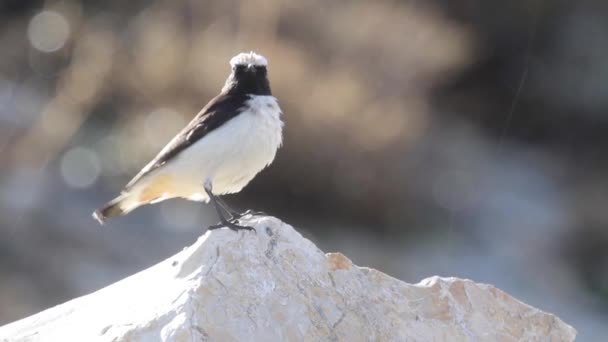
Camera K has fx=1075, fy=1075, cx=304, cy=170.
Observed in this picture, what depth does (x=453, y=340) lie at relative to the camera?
5156 mm

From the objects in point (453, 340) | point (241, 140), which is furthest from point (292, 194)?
point (453, 340)

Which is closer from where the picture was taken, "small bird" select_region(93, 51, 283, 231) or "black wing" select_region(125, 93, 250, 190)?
"small bird" select_region(93, 51, 283, 231)

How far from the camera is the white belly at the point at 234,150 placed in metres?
6.02

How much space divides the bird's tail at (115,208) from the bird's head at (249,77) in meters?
0.92

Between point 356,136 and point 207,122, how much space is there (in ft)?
19.6

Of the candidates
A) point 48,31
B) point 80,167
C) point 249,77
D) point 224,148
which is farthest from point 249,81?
point 48,31

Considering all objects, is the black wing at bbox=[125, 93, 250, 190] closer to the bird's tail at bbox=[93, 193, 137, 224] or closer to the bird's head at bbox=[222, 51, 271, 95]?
the bird's head at bbox=[222, 51, 271, 95]

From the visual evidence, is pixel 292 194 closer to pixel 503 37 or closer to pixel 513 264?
pixel 513 264

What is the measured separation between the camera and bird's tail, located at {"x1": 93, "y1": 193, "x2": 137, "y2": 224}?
6.65m

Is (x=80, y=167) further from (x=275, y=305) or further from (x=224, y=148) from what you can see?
(x=275, y=305)

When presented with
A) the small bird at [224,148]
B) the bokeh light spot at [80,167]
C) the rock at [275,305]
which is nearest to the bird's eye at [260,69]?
the small bird at [224,148]

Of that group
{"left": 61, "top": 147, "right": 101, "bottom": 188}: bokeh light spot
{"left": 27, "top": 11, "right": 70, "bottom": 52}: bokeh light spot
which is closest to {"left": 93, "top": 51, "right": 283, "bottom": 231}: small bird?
{"left": 61, "top": 147, "right": 101, "bottom": 188}: bokeh light spot

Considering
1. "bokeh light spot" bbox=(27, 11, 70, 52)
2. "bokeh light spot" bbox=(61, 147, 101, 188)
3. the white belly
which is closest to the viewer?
the white belly

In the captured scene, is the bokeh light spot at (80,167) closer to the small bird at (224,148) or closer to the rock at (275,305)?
the small bird at (224,148)
